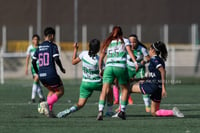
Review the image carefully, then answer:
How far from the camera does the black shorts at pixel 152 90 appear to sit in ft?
57.2

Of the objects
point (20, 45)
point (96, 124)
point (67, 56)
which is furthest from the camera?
point (20, 45)

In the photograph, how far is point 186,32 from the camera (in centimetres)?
5259

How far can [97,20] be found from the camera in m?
58.8

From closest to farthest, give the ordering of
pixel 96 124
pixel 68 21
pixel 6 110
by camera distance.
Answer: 1. pixel 96 124
2. pixel 6 110
3. pixel 68 21

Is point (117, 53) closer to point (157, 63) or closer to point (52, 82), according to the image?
point (157, 63)

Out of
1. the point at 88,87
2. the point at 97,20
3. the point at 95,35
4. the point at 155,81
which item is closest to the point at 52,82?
the point at 88,87

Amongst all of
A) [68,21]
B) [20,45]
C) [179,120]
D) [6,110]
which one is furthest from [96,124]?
[68,21]

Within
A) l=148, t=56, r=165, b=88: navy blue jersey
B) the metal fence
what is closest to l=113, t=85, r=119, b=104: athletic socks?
l=148, t=56, r=165, b=88: navy blue jersey

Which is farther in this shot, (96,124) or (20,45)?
(20,45)

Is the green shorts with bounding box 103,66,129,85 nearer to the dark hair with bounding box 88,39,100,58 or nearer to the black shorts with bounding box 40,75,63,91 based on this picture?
the dark hair with bounding box 88,39,100,58

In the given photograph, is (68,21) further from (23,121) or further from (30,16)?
(23,121)

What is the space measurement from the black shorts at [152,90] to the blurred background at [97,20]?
3230 centimetres

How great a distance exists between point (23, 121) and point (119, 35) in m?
2.77

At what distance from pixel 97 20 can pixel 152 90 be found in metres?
41.6
